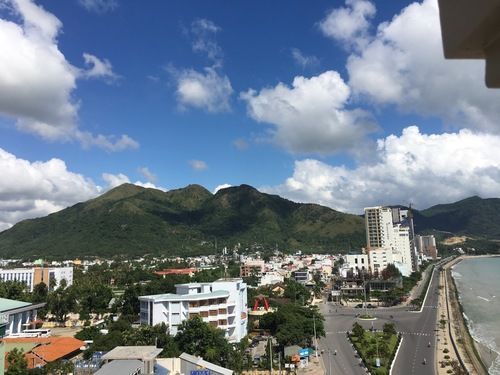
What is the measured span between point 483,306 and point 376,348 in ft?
142

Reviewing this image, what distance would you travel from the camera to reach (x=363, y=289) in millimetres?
85500

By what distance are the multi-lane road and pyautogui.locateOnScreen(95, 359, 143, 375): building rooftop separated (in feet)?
51.6

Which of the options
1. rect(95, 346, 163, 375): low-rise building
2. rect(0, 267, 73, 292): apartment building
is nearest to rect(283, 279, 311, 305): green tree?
rect(0, 267, 73, 292): apartment building

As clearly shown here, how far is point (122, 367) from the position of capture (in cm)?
2586

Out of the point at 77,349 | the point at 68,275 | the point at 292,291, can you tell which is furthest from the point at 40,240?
the point at 77,349

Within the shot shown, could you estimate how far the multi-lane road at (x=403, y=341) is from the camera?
35844 millimetres

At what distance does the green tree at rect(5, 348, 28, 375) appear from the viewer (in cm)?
2773

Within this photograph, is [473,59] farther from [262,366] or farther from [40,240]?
[40,240]

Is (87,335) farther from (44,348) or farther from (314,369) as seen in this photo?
(314,369)

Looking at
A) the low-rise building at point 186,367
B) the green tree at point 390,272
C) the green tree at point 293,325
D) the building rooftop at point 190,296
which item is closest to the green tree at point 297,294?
the green tree at point 390,272

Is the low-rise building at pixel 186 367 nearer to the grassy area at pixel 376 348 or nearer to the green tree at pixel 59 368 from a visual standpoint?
the green tree at pixel 59 368

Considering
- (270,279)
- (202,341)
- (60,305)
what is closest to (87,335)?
(202,341)

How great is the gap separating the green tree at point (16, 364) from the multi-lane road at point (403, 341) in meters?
21.8

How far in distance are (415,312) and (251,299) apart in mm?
24154
